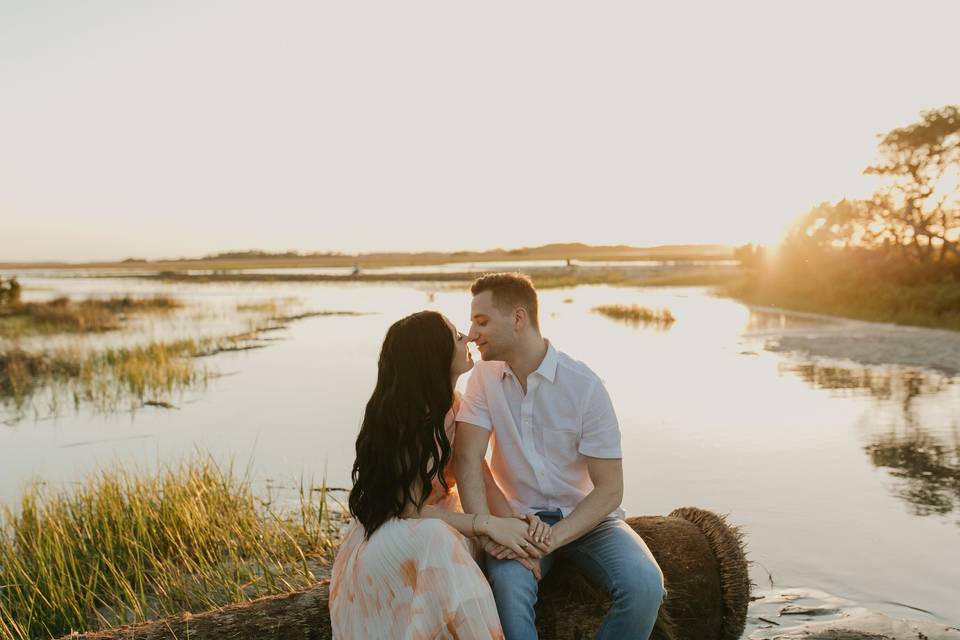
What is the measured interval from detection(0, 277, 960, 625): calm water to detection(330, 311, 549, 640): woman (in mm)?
3296

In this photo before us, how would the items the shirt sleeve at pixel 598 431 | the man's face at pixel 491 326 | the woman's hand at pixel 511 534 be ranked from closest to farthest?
the woman's hand at pixel 511 534, the shirt sleeve at pixel 598 431, the man's face at pixel 491 326

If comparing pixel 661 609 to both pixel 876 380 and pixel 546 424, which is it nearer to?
pixel 546 424

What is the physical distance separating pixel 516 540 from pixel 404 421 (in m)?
0.74

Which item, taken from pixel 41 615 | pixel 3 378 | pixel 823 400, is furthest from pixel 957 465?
pixel 3 378

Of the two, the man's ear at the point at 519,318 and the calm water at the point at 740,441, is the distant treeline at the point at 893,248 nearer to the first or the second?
the calm water at the point at 740,441

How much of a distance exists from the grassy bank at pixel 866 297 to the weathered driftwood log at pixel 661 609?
21604 mm

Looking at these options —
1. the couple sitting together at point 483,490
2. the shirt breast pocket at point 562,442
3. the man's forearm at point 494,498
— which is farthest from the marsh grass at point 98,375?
→ the shirt breast pocket at point 562,442

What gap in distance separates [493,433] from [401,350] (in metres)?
0.90

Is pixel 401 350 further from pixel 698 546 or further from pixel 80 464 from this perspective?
pixel 80 464

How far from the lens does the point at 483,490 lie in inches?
154

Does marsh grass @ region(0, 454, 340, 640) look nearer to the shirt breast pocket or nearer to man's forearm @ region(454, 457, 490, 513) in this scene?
man's forearm @ region(454, 457, 490, 513)

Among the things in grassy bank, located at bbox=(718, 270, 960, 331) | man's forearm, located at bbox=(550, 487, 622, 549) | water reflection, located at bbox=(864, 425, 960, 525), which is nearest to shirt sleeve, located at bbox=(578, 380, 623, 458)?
man's forearm, located at bbox=(550, 487, 622, 549)

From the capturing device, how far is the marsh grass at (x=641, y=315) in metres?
27.0

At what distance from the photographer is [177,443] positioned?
36.2 feet
